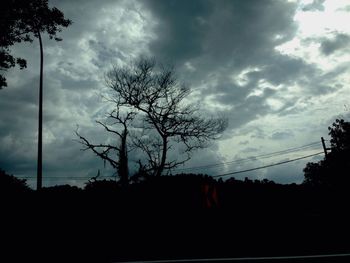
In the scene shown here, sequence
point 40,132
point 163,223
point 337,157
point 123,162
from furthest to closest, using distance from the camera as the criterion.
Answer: point 337,157 < point 123,162 < point 40,132 < point 163,223

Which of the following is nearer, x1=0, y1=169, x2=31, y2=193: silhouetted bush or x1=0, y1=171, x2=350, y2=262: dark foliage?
x1=0, y1=171, x2=350, y2=262: dark foliage

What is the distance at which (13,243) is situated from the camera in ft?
35.0

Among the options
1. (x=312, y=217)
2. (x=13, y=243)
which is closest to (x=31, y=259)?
(x=13, y=243)

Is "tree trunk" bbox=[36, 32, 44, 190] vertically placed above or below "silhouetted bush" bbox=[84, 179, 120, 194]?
above

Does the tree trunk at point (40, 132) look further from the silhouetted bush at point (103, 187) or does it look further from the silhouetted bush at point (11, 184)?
the silhouetted bush at point (103, 187)

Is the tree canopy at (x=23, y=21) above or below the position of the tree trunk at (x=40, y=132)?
above

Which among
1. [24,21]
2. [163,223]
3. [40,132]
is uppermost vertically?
[24,21]

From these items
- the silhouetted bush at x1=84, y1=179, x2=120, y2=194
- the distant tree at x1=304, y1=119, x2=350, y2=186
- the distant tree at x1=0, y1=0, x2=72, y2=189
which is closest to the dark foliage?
the silhouetted bush at x1=84, y1=179, x2=120, y2=194

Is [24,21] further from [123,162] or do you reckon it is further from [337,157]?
[337,157]

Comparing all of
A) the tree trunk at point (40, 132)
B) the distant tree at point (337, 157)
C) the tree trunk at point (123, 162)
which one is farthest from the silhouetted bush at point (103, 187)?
the distant tree at point (337, 157)

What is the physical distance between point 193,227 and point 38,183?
23.5 ft

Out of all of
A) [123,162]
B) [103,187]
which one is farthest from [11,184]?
[123,162]

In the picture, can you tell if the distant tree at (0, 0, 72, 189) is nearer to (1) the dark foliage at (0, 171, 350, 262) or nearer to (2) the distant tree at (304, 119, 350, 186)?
(1) the dark foliage at (0, 171, 350, 262)

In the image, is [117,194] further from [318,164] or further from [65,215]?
[318,164]
